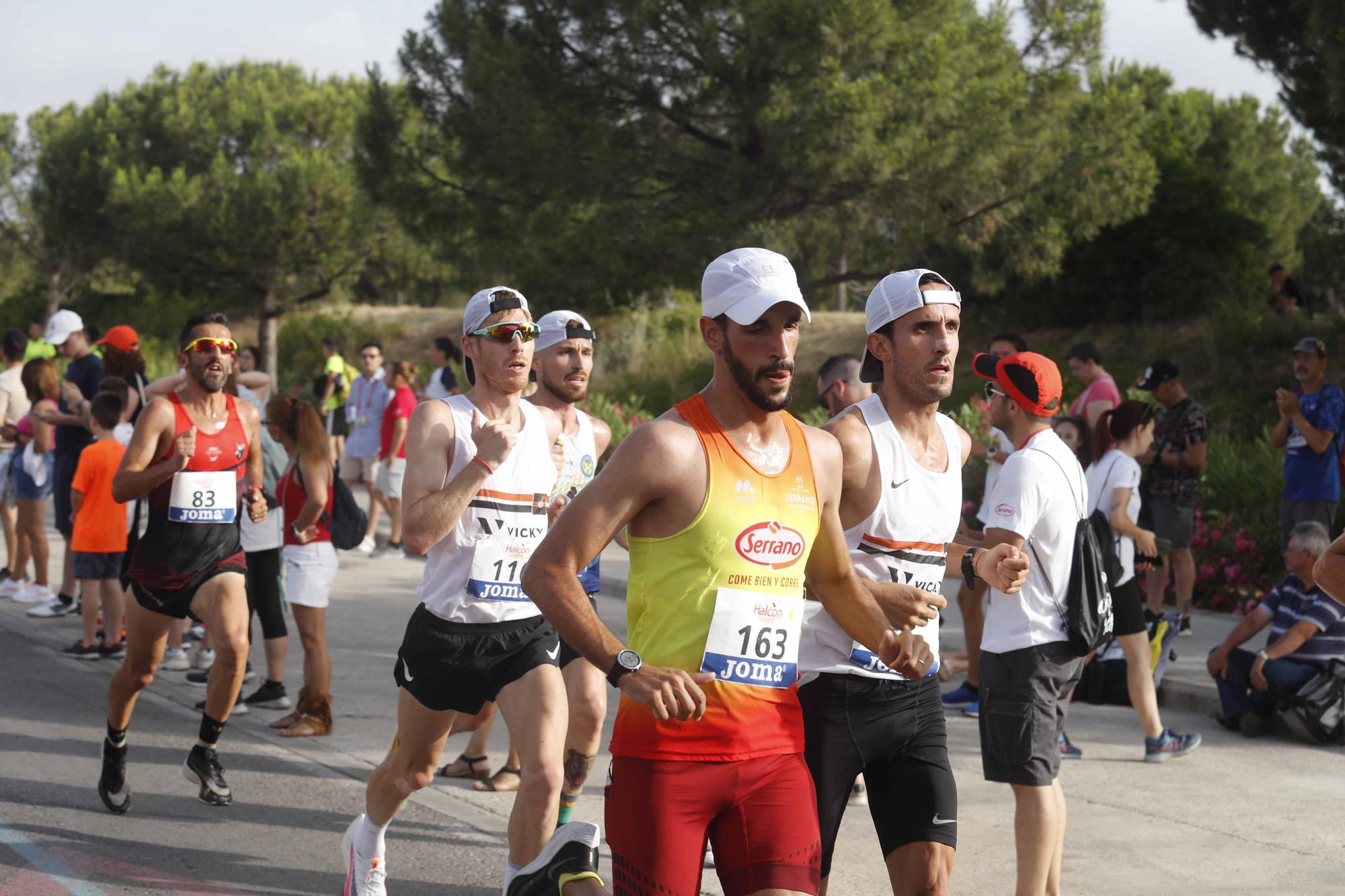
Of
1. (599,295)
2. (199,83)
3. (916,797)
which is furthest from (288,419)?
(199,83)

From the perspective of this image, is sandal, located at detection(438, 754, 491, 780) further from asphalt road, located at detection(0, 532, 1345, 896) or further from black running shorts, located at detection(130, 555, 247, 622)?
black running shorts, located at detection(130, 555, 247, 622)

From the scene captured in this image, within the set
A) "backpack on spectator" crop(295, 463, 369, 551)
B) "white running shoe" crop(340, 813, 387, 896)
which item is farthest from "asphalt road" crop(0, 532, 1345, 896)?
"backpack on spectator" crop(295, 463, 369, 551)

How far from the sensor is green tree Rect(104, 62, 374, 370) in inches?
1671

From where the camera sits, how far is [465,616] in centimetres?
482

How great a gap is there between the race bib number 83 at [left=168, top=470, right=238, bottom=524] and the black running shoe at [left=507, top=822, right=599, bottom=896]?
3464mm

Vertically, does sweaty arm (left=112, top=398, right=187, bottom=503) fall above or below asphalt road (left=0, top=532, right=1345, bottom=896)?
above

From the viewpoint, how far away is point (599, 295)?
2322 centimetres

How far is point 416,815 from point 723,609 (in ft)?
11.5

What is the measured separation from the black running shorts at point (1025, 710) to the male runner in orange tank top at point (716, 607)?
4.92ft

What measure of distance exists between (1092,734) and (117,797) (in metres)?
4.97

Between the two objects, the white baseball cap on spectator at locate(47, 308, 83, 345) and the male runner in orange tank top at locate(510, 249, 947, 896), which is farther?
the white baseball cap on spectator at locate(47, 308, 83, 345)

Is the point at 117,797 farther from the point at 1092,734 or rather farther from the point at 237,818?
the point at 1092,734

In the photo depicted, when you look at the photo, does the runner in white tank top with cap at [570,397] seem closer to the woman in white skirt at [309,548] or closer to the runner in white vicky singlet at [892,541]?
the woman in white skirt at [309,548]

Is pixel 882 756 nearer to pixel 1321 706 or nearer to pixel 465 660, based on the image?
pixel 465 660
